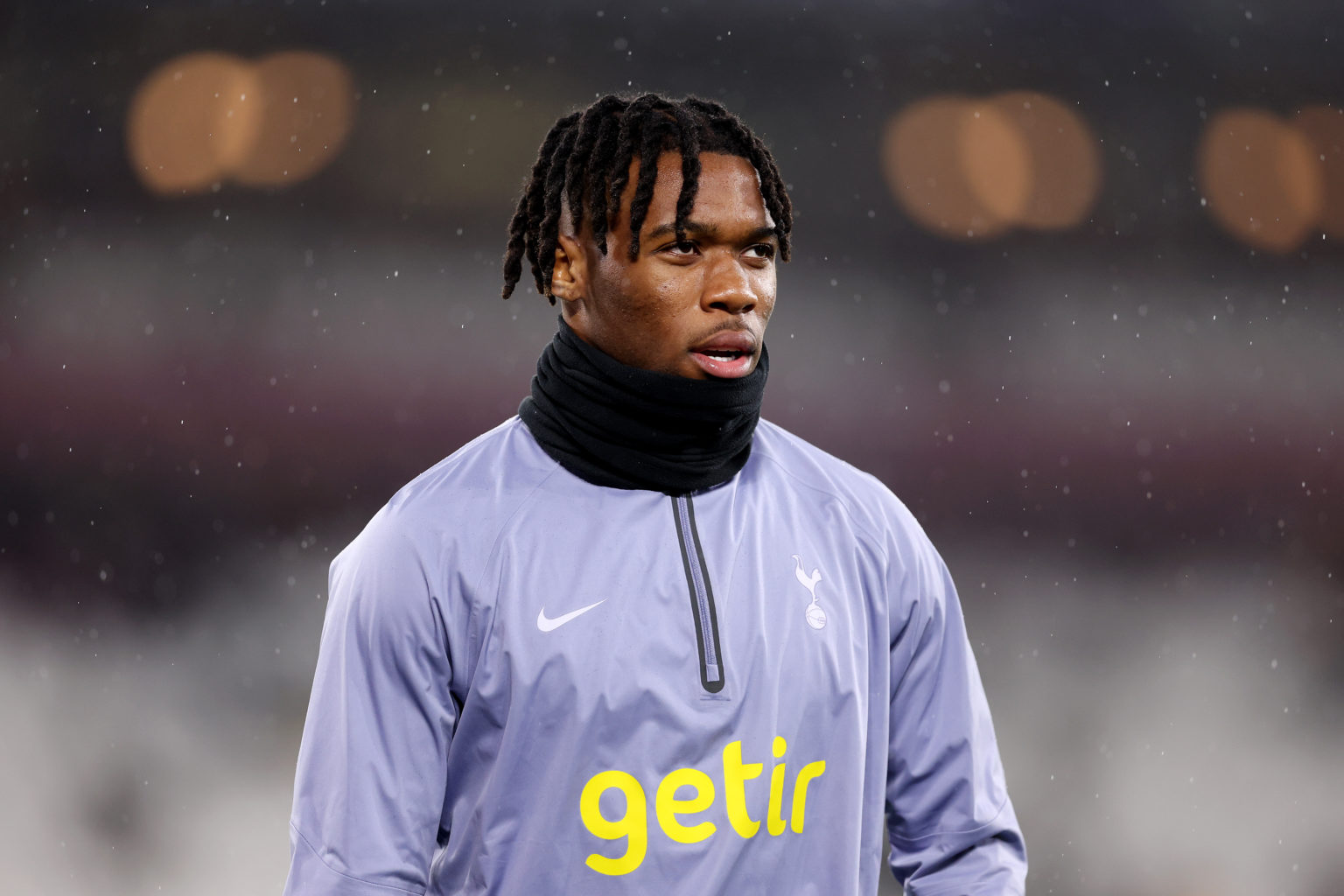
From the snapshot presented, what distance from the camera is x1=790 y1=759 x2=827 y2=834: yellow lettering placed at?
0.99 metres

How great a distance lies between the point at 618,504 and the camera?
3.36ft

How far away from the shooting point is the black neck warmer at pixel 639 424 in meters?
1.02

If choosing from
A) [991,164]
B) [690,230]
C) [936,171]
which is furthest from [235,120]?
→ [690,230]

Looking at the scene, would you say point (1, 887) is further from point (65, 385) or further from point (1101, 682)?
point (1101, 682)

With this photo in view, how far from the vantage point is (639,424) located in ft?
3.35

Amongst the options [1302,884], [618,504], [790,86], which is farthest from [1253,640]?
[618,504]

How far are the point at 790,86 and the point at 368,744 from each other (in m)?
1.62

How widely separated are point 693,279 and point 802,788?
0.43 metres

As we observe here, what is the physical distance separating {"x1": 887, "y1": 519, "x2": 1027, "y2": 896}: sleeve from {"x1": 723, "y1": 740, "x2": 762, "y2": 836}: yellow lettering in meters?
0.19

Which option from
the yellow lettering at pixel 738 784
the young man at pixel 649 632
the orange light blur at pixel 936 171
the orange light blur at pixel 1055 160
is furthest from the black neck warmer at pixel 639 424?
the orange light blur at pixel 1055 160

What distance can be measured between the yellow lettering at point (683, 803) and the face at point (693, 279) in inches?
12.9

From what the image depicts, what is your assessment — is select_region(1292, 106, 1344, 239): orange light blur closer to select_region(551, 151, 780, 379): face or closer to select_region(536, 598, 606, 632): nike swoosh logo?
select_region(551, 151, 780, 379): face


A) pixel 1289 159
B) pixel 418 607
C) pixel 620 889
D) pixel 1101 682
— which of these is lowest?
pixel 1101 682

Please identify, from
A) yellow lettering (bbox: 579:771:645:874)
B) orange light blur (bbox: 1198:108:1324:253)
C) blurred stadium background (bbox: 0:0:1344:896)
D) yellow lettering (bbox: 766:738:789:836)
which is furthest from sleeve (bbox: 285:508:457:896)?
orange light blur (bbox: 1198:108:1324:253)
